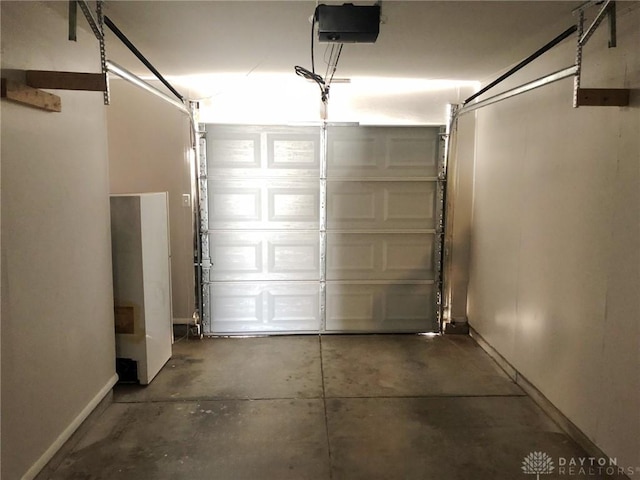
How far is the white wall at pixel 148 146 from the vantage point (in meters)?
4.25

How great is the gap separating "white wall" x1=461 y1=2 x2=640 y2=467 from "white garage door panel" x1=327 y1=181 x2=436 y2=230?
2.37ft

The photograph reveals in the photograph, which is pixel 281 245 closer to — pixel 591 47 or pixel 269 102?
pixel 269 102

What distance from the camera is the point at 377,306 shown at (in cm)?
469

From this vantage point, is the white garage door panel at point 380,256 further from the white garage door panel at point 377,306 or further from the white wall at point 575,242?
the white wall at point 575,242

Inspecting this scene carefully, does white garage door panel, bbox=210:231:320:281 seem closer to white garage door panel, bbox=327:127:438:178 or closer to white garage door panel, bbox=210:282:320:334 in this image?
white garage door panel, bbox=210:282:320:334

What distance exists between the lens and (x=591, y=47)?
2602mm

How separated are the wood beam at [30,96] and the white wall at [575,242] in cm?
288

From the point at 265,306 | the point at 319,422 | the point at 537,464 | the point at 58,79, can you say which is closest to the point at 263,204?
the point at 265,306

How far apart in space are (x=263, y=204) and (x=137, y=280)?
1.57 metres

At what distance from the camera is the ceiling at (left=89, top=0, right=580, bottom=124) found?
2.55 m

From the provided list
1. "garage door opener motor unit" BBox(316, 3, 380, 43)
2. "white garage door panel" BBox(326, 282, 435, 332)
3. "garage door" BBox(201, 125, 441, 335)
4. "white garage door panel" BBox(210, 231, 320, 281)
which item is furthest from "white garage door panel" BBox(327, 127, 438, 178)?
"garage door opener motor unit" BBox(316, 3, 380, 43)

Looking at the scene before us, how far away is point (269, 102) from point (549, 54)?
2432mm

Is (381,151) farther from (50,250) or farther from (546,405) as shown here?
(50,250)

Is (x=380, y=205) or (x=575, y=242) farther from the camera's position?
(x=380, y=205)
